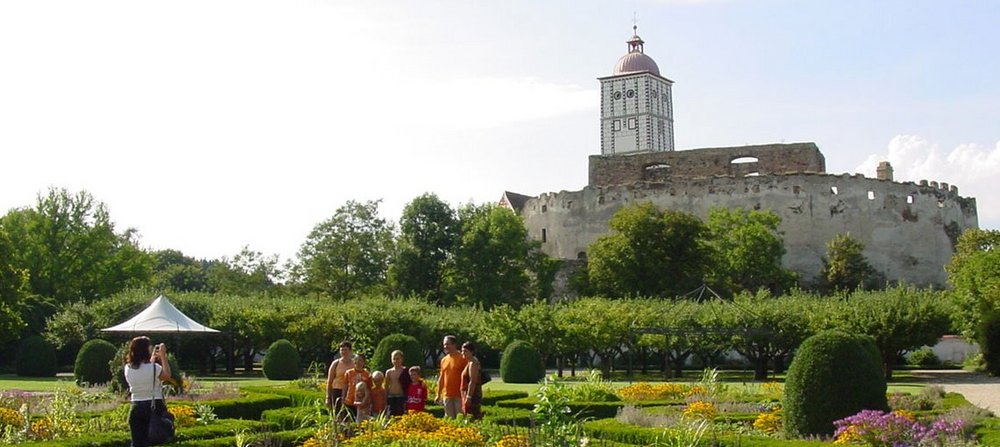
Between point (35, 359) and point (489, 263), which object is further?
point (489, 263)

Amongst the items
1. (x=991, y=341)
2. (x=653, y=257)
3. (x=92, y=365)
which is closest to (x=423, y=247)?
(x=653, y=257)

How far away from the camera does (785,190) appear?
5625 cm

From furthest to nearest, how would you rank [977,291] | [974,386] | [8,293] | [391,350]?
[977,291] → [8,293] → [974,386] → [391,350]

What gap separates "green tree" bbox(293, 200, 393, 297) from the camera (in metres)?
50.3

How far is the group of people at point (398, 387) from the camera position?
1251 centimetres

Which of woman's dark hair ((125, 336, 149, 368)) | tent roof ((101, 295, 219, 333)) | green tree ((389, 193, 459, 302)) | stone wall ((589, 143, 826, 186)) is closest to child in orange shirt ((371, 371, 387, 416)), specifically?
woman's dark hair ((125, 336, 149, 368))

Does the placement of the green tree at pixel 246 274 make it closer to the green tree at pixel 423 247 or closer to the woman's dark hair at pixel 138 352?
the green tree at pixel 423 247

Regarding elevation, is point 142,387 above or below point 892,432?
above

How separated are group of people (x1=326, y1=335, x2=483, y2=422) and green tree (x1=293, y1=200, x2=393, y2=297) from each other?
36949 mm

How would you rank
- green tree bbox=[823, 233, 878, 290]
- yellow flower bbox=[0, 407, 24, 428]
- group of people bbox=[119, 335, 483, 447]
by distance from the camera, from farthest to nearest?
green tree bbox=[823, 233, 878, 290] → yellow flower bbox=[0, 407, 24, 428] → group of people bbox=[119, 335, 483, 447]

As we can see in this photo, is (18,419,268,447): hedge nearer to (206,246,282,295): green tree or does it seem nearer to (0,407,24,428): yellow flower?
(0,407,24,428): yellow flower

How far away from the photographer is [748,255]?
1988 inches

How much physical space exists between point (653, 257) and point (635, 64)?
5295 centimetres

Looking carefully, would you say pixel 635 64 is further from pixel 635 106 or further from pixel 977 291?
pixel 977 291
